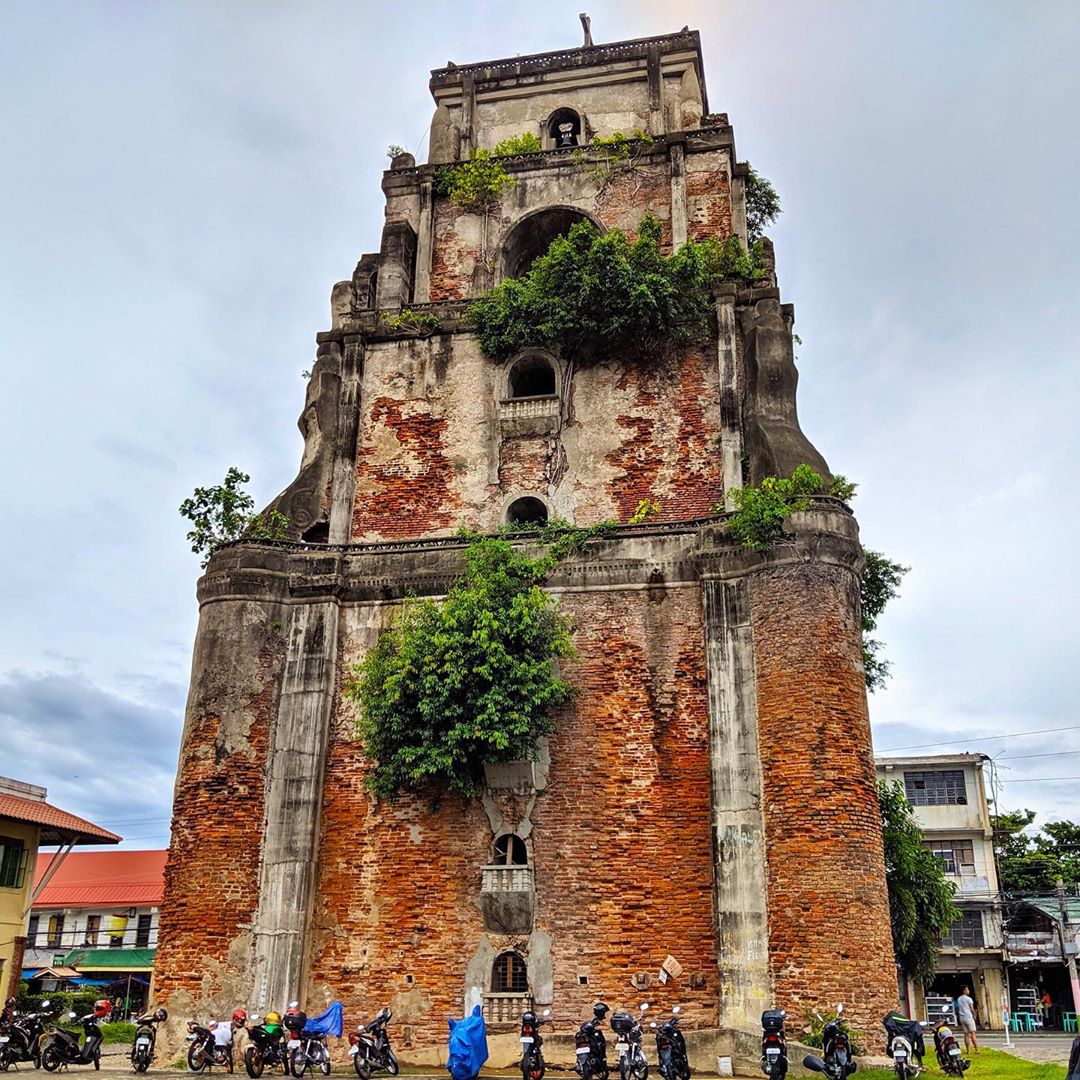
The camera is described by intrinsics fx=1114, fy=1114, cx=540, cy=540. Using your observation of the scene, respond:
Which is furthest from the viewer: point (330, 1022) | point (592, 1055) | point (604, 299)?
point (604, 299)

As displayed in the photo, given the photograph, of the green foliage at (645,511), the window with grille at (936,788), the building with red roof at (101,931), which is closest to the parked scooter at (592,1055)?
the green foliage at (645,511)

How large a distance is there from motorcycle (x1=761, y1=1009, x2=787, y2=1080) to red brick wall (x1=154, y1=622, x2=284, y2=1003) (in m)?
6.77

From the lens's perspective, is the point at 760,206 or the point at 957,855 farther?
the point at 957,855

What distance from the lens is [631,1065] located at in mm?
12141

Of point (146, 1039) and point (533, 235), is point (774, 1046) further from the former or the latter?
point (533, 235)

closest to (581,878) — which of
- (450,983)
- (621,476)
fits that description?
(450,983)

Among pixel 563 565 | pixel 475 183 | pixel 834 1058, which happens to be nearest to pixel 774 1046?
pixel 834 1058

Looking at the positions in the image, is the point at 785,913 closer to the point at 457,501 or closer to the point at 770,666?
the point at 770,666

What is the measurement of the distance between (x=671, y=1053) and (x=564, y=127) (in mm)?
16912

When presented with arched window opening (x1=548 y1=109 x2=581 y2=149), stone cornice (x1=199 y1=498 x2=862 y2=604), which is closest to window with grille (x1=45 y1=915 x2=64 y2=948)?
stone cornice (x1=199 y1=498 x2=862 y2=604)

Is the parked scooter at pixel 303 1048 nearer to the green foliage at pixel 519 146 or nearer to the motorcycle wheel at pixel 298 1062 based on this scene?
the motorcycle wheel at pixel 298 1062

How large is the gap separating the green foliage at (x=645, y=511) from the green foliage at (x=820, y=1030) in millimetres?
7081

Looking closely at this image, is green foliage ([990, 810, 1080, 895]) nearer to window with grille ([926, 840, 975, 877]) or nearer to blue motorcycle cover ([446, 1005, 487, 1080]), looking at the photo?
window with grille ([926, 840, 975, 877])

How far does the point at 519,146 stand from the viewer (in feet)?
69.4
